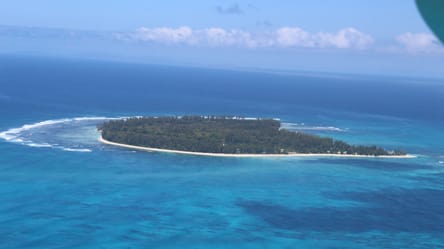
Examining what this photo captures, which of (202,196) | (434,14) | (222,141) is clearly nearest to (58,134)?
(222,141)

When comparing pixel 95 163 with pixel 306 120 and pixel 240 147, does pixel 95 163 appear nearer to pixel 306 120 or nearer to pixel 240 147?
pixel 240 147

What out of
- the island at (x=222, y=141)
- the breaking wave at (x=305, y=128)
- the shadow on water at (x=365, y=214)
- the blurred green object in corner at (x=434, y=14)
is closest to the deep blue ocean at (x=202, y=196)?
the shadow on water at (x=365, y=214)

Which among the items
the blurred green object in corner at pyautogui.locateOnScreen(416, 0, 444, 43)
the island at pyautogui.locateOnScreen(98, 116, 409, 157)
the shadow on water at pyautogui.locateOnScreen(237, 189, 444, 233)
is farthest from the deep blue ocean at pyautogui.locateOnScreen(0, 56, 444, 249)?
the blurred green object in corner at pyautogui.locateOnScreen(416, 0, 444, 43)

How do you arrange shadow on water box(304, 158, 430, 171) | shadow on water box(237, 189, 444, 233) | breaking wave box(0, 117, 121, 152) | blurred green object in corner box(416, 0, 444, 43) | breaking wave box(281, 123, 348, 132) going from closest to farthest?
blurred green object in corner box(416, 0, 444, 43), shadow on water box(237, 189, 444, 233), shadow on water box(304, 158, 430, 171), breaking wave box(0, 117, 121, 152), breaking wave box(281, 123, 348, 132)

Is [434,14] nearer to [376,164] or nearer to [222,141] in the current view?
[376,164]

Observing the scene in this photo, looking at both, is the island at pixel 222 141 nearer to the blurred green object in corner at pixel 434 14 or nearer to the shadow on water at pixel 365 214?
the shadow on water at pixel 365 214

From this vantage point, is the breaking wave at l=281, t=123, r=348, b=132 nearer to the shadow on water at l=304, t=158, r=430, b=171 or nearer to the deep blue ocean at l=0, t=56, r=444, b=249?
the deep blue ocean at l=0, t=56, r=444, b=249
